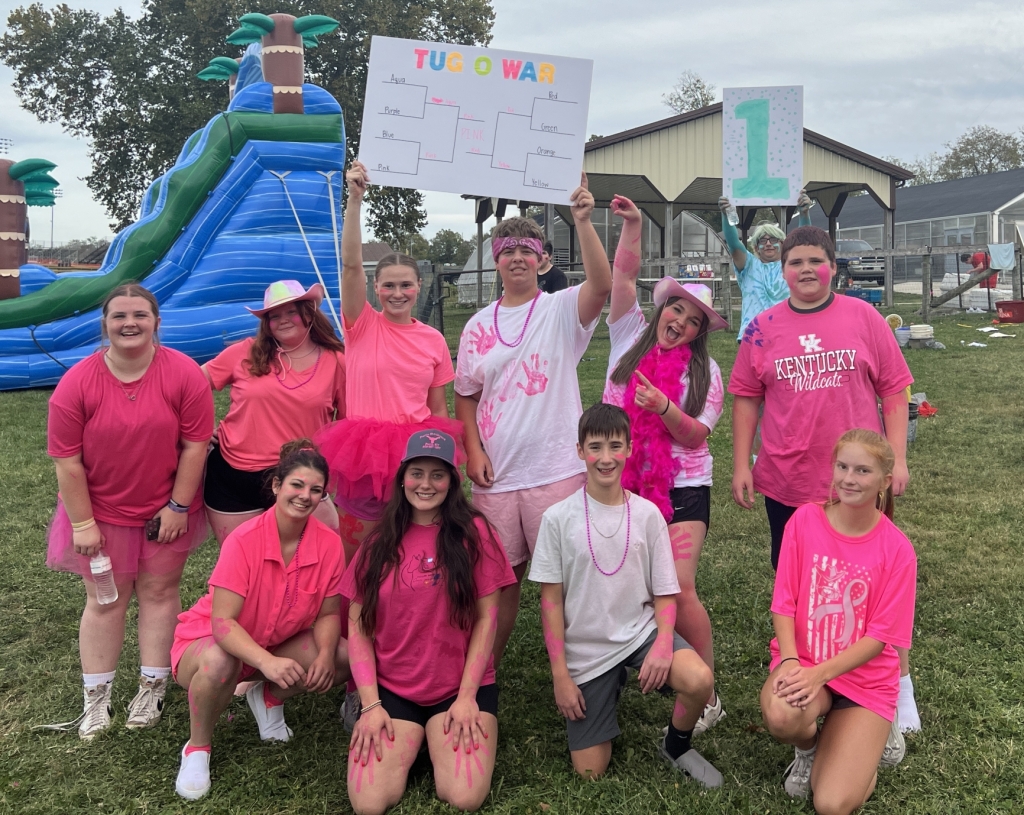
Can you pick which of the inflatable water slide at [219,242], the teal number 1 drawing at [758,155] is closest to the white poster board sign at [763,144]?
the teal number 1 drawing at [758,155]

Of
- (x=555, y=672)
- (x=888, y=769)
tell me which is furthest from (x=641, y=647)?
(x=888, y=769)

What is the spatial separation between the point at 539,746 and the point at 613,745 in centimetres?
27

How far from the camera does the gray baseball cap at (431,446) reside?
288cm

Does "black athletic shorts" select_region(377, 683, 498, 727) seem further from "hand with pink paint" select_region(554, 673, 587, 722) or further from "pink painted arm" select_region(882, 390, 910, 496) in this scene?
"pink painted arm" select_region(882, 390, 910, 496)

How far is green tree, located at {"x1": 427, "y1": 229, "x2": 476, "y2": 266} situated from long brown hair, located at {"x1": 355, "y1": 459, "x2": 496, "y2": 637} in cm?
5817

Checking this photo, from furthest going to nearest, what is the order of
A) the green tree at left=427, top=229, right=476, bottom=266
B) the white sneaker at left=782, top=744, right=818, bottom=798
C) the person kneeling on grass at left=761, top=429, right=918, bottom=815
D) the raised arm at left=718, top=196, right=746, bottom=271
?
the green tree at left=427, top=229, right=476, bottom=266 < the raised arm at left=718, top=196, right=746, bottom=271 < the white sneaker at left=782, top=744, right=818, bottom=798 < the person kneeling on grass at left=761, top=429, right=918, bottom=815

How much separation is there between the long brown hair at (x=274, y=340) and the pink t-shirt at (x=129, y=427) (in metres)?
0.23

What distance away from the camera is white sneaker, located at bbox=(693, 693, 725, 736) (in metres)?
3.09

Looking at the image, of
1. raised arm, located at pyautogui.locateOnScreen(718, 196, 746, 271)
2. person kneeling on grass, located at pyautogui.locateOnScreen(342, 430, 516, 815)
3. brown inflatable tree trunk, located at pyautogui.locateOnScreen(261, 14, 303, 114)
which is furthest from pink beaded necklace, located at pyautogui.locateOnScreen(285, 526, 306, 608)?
brown inflatable tree trunk, located at pyautogui.locateOnScreen(261, 14, 303, 114)

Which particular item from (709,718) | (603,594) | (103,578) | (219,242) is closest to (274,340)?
(103,578)

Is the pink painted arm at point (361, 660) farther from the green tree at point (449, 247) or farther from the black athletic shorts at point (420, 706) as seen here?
the green tree at point (449, 247)

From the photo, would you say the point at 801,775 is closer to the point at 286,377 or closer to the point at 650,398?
the point at 650,398

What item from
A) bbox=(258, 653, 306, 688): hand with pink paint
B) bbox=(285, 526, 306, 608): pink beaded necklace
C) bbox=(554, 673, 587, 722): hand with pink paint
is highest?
bbox=(285, 526, 306, 608): pink beaded necklace

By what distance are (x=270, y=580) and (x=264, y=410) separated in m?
0.72
